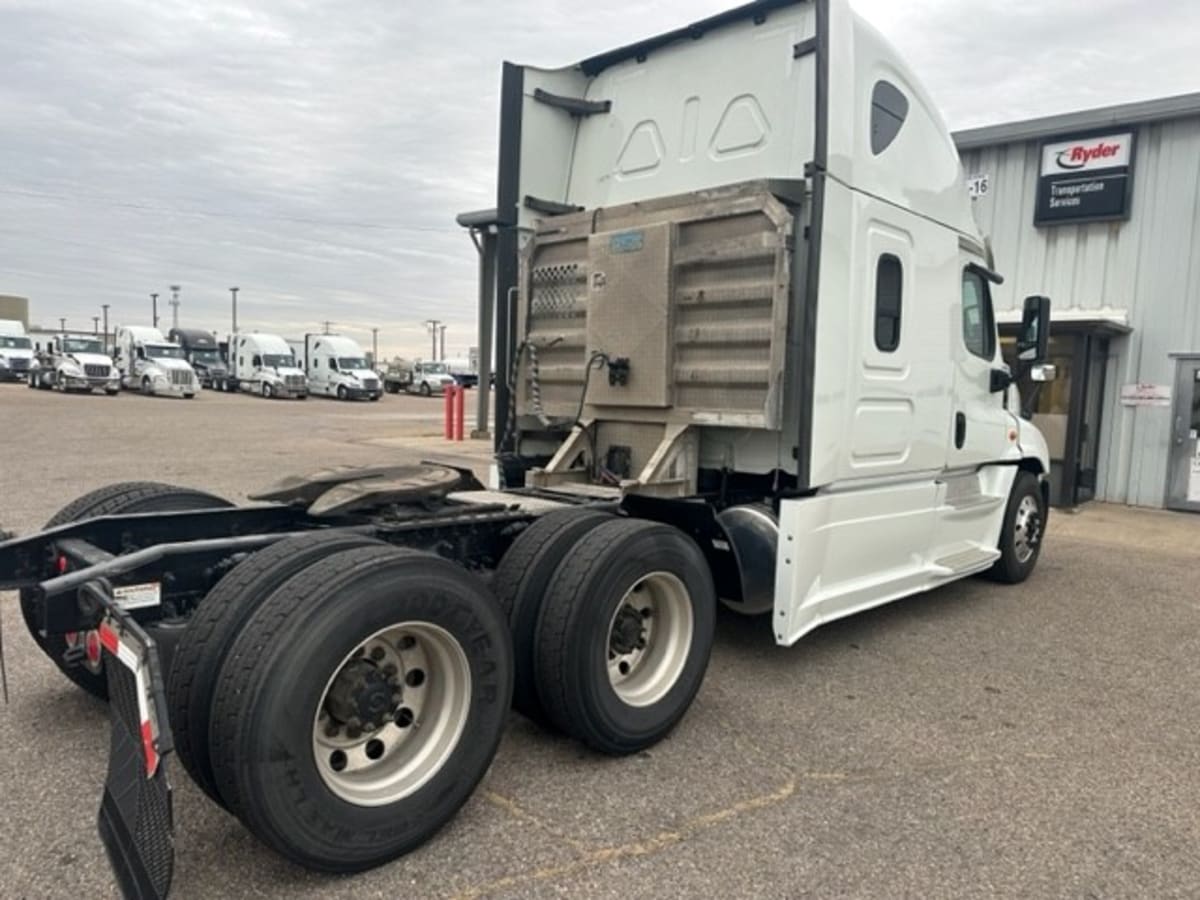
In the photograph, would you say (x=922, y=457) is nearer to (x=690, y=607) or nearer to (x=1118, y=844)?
(x=690, y=607)

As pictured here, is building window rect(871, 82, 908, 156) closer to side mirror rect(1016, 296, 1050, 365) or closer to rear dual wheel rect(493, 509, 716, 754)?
side mirror rect(1016, 296, 1050, 365)

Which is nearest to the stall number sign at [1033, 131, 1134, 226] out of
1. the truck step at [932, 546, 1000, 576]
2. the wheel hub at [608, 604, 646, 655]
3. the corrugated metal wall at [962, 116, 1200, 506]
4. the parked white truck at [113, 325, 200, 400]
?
the corrugated metal wall at [962, 116, 1200, 506]

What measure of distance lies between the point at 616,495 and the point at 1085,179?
10.3m

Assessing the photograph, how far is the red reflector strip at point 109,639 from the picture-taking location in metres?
2.48

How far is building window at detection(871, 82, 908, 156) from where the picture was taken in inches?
182

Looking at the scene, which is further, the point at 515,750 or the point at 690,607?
the point at 690,607

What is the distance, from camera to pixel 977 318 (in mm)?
5984

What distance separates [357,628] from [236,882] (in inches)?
34.3

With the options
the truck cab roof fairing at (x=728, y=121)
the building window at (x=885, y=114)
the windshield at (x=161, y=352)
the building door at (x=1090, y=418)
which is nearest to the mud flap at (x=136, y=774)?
the truck cab roof fairing at (x=728, y=121)

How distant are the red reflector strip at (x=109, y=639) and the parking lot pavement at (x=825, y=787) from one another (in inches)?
28.6

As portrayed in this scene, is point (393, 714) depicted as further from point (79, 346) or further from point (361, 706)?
point (79, 346)

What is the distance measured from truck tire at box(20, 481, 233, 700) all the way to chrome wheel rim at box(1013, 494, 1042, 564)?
584cm

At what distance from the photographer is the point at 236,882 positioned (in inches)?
103

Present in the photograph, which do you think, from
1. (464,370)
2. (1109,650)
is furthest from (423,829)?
(464,370)
